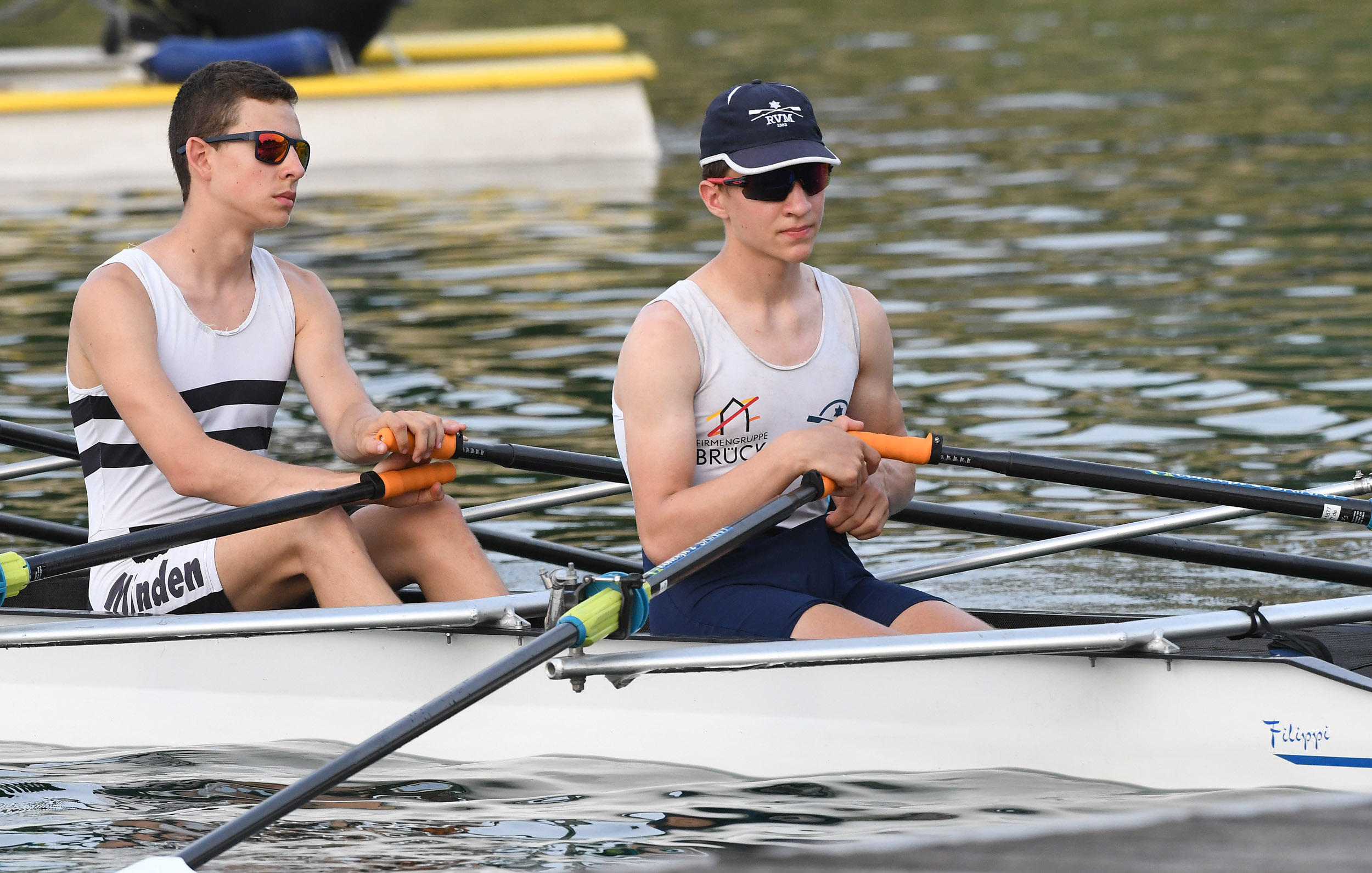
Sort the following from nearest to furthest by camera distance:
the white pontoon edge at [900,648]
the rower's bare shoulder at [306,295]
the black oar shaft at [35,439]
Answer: the white pontoon edge at [900,648]
the rower's bare shoulder at [306,295]
the black oar shaft at [35,439]

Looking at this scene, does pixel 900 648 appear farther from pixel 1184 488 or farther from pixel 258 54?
pixel 258 54

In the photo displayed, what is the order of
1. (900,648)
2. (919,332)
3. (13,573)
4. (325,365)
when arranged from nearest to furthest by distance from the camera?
(900,648) < (13,573) < (325,365) < (919,332)

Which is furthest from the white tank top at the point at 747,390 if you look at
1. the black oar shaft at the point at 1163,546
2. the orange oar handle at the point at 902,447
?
the black oar shaft at the point at 1163,546

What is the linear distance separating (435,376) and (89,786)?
4.64 m

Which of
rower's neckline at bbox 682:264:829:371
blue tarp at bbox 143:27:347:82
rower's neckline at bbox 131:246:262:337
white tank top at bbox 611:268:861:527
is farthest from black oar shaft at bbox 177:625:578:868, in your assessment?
blue tarp at bbox 143:27:347:82

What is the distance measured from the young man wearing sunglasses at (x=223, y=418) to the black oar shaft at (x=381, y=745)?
796mm

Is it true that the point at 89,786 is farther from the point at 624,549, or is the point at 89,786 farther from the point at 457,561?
the point at 624,549

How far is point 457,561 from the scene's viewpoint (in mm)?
4566

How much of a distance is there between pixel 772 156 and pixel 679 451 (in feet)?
2.15

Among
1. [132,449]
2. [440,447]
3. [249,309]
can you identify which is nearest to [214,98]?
[249,309]

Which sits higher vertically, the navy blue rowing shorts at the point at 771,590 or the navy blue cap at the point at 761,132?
the navy blue cap at the point at 761,132

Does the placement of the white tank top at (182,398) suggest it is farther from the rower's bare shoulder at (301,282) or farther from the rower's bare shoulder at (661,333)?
the rower's bare shoulder at (661,333)

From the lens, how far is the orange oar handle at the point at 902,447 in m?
4.25

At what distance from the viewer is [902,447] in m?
4.28
